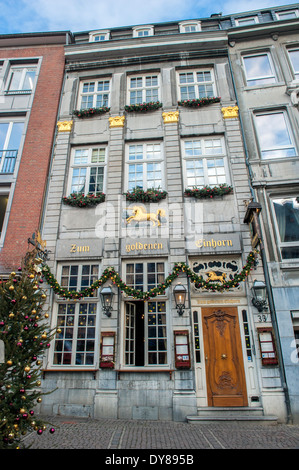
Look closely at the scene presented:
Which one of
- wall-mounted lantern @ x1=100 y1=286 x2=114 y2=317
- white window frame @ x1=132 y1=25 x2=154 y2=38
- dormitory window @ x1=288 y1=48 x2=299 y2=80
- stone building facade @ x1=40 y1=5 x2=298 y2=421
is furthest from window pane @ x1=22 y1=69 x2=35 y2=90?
dormitory window @ x1=288 y1=48 x2=299 y2=80

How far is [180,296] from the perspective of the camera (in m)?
8.05

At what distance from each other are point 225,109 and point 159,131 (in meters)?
2.79

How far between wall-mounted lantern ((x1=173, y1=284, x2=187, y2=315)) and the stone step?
2.66 meters

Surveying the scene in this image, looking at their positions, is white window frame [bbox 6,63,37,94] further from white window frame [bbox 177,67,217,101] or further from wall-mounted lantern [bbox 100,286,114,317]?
wall-mounted lantern [bbox 100,286,114,317]

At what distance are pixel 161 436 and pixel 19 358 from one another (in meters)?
3.58

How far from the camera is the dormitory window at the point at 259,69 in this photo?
37.5ft

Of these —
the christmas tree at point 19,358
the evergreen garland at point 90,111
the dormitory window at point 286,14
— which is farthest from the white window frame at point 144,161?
the dormitory window at point 286,14

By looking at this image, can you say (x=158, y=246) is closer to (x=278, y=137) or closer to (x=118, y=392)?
(x=118, y=392)

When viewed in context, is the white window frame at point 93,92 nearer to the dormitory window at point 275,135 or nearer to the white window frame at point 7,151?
the white window frame at point 7,151

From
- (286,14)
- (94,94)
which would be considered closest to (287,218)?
(94,94)

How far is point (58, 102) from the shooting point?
1184cm

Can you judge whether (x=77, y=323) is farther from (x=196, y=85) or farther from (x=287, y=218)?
Result: (x=196, y=85)
